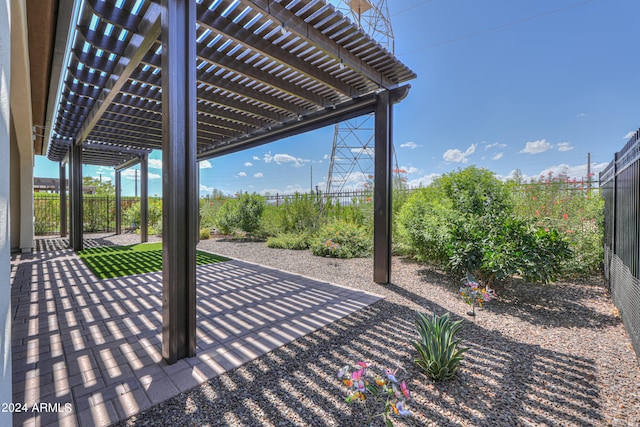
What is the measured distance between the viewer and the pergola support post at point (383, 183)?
409 cm

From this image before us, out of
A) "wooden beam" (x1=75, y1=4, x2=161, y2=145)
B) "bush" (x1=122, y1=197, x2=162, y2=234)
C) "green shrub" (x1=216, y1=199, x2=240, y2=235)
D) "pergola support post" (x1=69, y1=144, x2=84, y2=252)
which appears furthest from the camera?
"bush" (x1=122, y1=197, x2=162, y2=234)

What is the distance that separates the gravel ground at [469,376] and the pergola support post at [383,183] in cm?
90

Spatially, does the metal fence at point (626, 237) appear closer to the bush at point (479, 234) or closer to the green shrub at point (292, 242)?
the bush at point (479, 234)

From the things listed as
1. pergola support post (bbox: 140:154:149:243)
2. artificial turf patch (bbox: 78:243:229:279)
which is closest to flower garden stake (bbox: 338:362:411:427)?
artificial turf patch (bbox: 78:243:229:279)

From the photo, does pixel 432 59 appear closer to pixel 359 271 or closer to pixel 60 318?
pixel 359 271

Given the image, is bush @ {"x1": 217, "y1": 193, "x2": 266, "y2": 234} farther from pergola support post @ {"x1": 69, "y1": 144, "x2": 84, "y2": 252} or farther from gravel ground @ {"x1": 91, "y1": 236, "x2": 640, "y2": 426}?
gravel ground @ {"x1": 91, "y1": 236, "x2": 640, "y2": 426}

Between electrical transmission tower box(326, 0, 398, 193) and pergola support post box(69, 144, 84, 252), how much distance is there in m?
7.30

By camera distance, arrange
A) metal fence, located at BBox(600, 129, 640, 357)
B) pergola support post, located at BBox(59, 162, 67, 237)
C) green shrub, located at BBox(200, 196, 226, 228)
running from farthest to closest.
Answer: green shrub, located at BBox(200, 196, 226, 228) → pergola support post, located at BBox(59, 162, 67, 237) → metal fence, located at BBox(600, 129, 640, 357)

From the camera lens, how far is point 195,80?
6.88 ft

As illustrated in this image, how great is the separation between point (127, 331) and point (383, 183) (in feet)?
11.8

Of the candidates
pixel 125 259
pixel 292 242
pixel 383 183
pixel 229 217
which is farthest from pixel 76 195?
pixel 383 183

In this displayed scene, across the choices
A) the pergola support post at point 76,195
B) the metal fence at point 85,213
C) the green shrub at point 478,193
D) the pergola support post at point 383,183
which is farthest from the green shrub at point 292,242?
the metal fence at point 85,213

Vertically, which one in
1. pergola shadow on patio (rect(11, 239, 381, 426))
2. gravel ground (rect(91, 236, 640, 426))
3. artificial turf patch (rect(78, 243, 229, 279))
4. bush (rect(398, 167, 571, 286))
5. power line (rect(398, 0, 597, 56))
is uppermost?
power line (rect(398, 0, 597, 56))

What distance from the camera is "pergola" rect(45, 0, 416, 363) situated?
207cm
